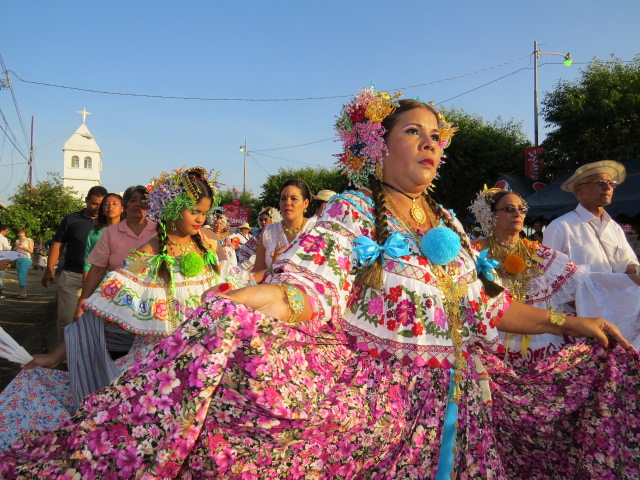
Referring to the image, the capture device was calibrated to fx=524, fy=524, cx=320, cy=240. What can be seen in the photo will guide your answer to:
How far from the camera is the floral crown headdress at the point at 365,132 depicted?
2516 mm

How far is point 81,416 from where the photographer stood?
1.63m

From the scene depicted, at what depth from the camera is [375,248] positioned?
2.15 m

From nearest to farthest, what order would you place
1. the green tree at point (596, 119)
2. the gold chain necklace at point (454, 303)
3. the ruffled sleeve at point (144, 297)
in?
the gold chain necklace at point (454, 303), the ruffled sleeve at point (144, 297), the green tree at point (596, 119)

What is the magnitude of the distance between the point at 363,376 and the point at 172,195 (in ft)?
8.80

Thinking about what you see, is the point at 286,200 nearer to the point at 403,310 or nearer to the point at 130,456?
the point at 403,310

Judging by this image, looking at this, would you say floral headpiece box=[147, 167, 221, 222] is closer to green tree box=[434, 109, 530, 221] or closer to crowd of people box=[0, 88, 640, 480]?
crowd of people box=[0, 88, 640, 480]

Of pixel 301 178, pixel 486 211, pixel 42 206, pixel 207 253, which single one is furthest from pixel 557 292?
pixel 301 178

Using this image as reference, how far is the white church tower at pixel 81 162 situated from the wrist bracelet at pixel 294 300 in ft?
261

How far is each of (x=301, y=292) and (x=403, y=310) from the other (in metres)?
0.49

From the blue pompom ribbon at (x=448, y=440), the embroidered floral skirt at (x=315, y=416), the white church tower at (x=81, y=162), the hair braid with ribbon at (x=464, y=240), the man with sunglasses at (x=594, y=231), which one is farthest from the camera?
the white church tower at (x=81, y=162)

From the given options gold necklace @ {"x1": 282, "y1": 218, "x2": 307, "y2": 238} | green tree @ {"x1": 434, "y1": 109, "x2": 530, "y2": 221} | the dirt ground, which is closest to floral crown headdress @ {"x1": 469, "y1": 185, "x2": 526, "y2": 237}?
gold necklace @ {"x1": 282, "y1": 218, "x2": 307, "y2": 238}

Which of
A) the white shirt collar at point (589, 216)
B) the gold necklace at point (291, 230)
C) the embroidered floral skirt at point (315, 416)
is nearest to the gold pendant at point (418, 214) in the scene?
the embroidered floral skirt at point (315, 416)

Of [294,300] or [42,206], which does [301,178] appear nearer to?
[42,206]

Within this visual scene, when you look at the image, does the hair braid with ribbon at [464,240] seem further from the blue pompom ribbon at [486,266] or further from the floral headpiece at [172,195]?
the floral headpiece at [172,195]
